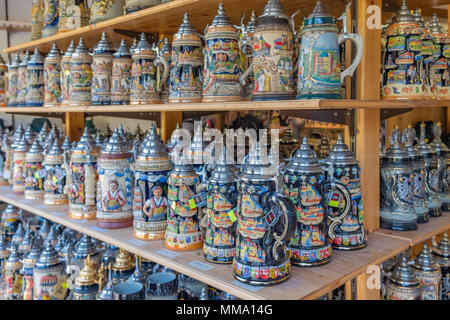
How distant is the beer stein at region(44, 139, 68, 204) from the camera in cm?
208

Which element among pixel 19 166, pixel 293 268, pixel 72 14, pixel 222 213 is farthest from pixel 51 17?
pixel 293 268

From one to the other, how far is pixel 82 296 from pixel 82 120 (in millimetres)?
1299

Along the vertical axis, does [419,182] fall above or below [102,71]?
below

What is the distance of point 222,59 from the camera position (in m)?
1.35

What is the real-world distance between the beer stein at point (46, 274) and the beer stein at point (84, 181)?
0.32m

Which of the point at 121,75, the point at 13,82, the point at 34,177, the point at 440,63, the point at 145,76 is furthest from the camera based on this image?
the point at 13,82

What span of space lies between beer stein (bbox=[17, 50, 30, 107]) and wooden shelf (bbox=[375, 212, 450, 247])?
2.05 meters

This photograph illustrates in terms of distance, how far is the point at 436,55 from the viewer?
155 centimetres

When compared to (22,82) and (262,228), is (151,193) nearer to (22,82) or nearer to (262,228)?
(262,228)

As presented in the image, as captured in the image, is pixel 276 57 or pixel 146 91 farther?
pixel 146 91

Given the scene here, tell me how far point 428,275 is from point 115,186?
1278 mm
